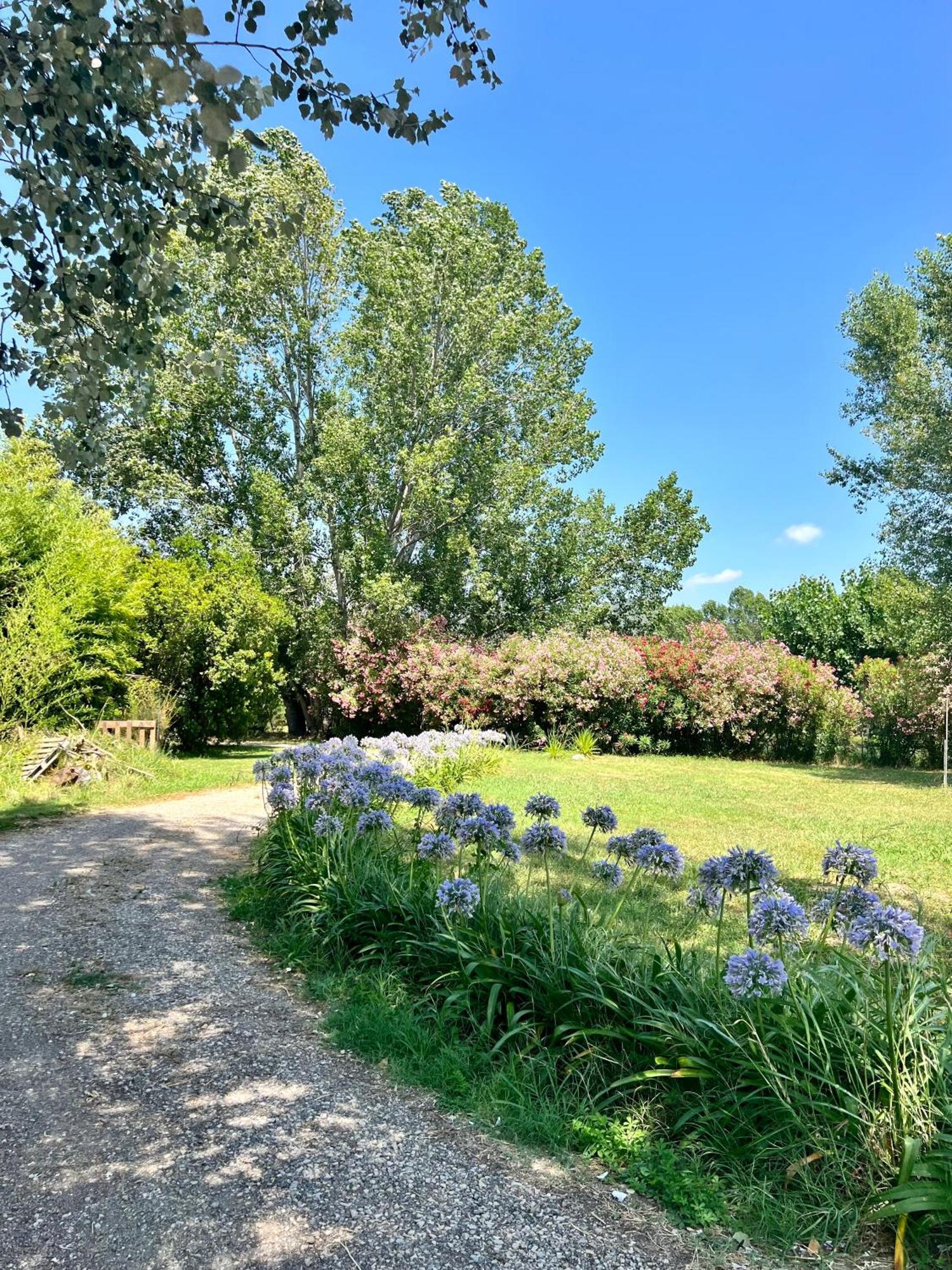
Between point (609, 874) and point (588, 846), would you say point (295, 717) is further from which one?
point (609, 874)

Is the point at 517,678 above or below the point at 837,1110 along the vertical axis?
Result: above

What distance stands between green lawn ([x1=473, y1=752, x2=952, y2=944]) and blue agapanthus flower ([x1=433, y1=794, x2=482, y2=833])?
613mm

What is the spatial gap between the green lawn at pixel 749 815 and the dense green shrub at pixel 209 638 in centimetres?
505

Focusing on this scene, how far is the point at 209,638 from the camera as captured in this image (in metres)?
13.3

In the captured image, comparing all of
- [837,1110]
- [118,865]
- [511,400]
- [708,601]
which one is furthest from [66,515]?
[708,601]

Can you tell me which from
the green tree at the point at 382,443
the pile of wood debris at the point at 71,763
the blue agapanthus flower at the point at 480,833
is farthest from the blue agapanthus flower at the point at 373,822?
the green tree at the point at 382,443

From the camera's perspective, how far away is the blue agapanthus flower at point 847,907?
7.91 ft

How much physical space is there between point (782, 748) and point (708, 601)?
59514 millimetres

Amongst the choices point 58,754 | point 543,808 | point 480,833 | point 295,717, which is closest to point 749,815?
point 543,808

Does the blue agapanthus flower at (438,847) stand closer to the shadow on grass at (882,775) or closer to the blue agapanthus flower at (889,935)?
the blue agapanthus flower at (889,935)

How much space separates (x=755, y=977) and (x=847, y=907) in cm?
46

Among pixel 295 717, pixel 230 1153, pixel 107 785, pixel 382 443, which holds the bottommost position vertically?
pixel 230 1153

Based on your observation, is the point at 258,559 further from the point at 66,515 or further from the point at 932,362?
the point at 932,362

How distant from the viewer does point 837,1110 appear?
2.07m
